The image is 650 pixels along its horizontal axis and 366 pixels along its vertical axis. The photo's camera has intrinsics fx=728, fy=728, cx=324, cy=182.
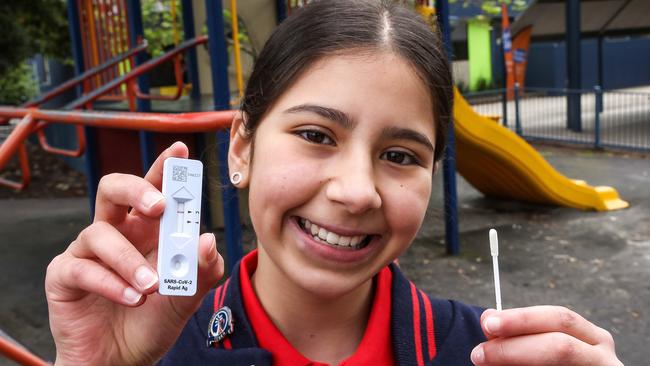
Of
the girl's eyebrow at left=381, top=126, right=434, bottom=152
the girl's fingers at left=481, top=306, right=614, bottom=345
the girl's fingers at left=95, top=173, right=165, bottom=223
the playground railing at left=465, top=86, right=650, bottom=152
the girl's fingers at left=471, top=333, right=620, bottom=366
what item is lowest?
the playground railing at left=465, top=86, right=650, bottom=152

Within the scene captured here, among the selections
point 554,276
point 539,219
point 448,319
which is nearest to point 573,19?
point 539,219

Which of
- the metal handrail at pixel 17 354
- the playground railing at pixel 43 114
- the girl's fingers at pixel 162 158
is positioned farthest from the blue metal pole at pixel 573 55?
the girl's fingers at pixel 162 158

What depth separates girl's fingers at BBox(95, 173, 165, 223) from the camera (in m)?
1.11

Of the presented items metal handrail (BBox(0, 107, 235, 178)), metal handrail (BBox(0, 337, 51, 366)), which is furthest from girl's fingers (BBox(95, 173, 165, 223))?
metal handrail (BBox(0, 107, 235, 178))

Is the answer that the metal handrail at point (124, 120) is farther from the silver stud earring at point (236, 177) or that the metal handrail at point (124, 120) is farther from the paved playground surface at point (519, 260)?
the silver stud earring at point (236, 177)

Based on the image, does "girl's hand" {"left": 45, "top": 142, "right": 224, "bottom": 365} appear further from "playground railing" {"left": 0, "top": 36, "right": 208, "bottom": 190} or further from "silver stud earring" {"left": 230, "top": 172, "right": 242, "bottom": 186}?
"playground railing" {"left": 0, "top": 36, "right": 208, "bottom": 190}

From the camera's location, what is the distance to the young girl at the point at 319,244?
1157 millimetres

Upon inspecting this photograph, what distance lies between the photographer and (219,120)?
126 inches

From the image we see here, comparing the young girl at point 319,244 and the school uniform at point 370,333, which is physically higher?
the young girl at point 319,244

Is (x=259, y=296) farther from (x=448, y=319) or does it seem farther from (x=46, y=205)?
(x=46, y=205)

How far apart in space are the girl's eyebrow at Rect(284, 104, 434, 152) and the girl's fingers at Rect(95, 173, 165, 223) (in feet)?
1.07

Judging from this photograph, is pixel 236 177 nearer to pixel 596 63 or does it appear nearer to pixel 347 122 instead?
pixel 347 122

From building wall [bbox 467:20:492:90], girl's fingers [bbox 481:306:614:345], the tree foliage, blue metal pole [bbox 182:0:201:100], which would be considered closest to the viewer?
girl's fingers [bbox 481:306:614:345]

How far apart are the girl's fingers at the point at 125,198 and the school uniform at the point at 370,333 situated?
338 millimetres
